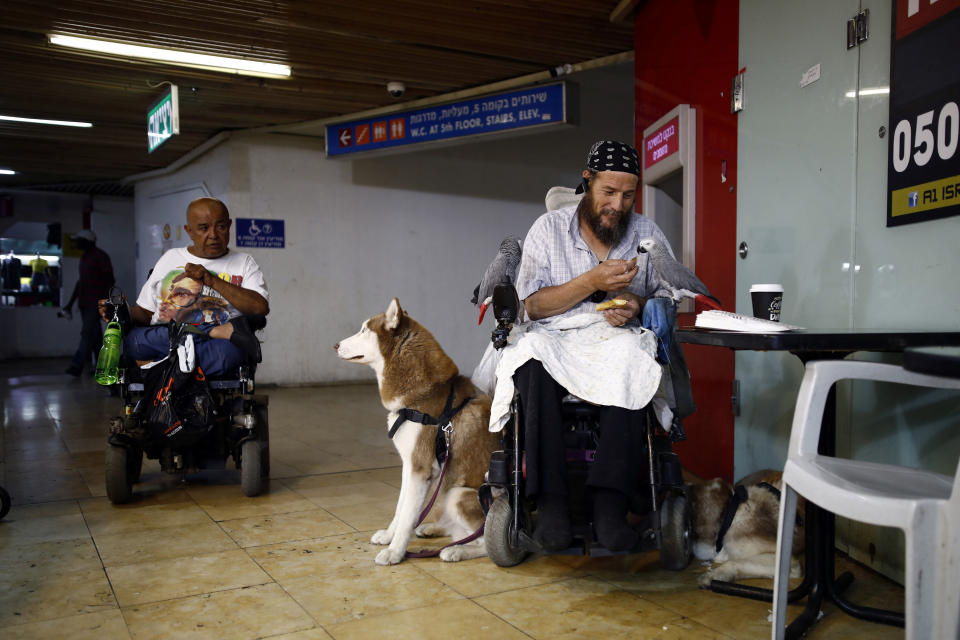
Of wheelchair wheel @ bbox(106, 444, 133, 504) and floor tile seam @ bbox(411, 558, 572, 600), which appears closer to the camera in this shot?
floor tile seam @ bbox(411, 558, 572, 600)

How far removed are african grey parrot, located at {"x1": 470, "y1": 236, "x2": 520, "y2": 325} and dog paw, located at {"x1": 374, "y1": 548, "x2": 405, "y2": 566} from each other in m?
0.93

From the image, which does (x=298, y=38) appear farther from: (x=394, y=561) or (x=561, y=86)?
(x=394, y=561)

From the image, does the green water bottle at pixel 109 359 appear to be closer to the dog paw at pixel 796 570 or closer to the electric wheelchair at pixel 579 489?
the electric wheelchair at pixel 579 489

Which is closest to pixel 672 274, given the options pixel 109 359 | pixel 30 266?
pixel 109 359

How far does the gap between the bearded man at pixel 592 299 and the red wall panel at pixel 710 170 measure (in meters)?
0.97

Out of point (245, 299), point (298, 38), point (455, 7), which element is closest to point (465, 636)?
point (245, 299)

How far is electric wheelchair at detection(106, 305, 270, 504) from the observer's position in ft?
11.5

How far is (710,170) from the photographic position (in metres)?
3.75

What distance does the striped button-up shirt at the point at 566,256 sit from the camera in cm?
280

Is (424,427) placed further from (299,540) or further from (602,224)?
(602,224)

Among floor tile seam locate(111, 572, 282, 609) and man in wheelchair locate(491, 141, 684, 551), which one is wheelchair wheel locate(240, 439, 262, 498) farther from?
man in wheelchair locate(491, 141, 684, 551)

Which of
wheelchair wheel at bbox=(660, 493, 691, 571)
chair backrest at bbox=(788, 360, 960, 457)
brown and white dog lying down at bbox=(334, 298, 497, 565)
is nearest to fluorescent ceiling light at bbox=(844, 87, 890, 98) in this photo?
chair backrest at bbox=(788, 360, 960, 457)

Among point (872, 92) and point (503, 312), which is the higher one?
point (872, 92)

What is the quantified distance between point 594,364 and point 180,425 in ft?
7.13
